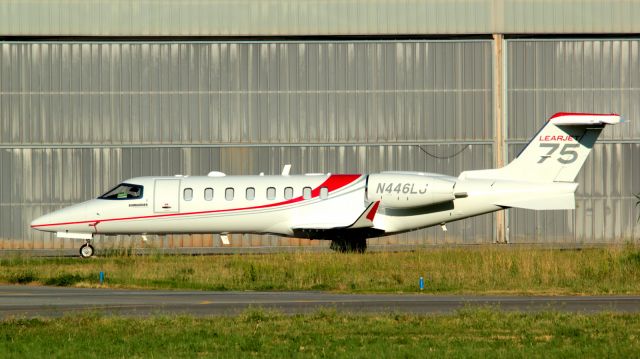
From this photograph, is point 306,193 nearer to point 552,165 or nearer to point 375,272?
point 552,165

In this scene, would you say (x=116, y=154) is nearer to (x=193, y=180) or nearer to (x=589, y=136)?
(x=193, y=180)

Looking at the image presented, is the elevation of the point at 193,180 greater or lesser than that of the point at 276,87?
lesser

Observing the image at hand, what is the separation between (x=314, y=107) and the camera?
4369 cm

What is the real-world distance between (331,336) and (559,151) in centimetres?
2012

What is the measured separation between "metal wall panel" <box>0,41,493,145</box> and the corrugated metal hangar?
0.18 feet

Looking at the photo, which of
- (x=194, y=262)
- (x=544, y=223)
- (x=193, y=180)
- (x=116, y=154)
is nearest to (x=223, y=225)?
(x=193, y=180)

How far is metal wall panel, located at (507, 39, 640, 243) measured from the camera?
43500mm

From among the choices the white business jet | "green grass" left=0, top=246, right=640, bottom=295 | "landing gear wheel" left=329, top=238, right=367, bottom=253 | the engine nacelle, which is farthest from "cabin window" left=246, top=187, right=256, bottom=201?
the engine nacelle

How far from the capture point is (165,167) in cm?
4350

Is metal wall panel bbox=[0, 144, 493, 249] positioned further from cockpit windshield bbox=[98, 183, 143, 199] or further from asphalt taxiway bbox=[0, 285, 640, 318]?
asphalt taxiway bbox=[0, 285, 640, 318]

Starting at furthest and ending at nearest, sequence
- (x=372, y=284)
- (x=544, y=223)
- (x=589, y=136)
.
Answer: (x=544, y=223)
(x=589, y=136)
(x=372, y=284)

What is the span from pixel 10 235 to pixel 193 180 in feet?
35.0

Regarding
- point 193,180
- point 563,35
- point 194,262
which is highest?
point 563,35

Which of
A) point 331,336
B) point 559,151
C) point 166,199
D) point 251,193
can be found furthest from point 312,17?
point 331,336
